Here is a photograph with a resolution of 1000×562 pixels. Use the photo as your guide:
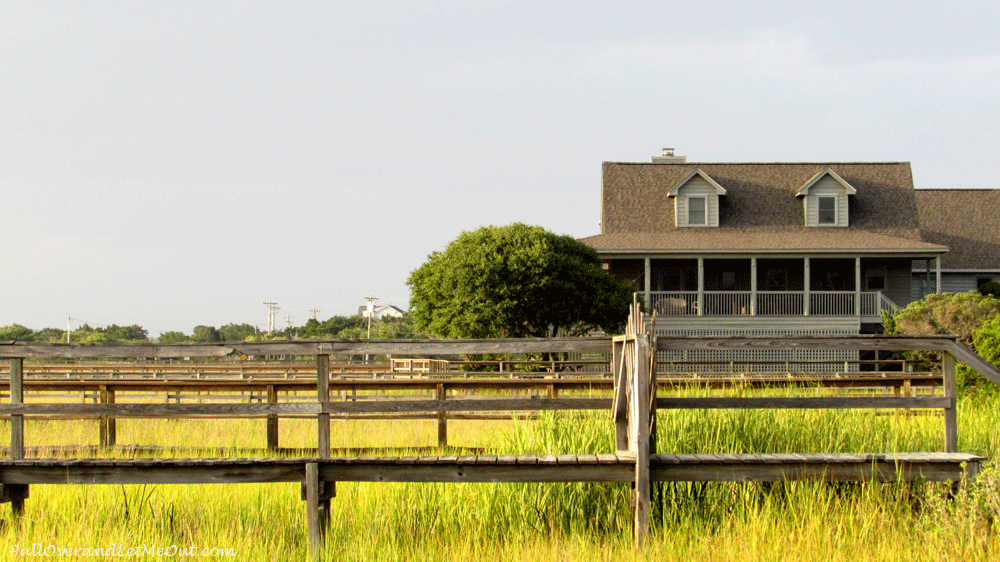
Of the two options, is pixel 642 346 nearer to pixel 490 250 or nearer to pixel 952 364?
pixel 952 364

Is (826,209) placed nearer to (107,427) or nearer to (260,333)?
(107,427)

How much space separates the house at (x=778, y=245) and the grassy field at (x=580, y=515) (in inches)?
828

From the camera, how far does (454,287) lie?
2659cm

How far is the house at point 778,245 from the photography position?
29.4 meters

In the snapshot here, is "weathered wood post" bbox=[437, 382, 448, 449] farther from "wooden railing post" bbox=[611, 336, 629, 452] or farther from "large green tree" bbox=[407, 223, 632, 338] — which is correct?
"large green tree" bbox=[407, 223, 632, 338]

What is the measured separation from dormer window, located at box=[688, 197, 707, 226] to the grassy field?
23746 mm

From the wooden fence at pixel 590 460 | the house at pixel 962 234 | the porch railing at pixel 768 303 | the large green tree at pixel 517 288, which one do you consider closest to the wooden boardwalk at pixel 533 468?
the wooden fence at pixel 590 460

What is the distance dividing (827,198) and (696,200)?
16.0 feet

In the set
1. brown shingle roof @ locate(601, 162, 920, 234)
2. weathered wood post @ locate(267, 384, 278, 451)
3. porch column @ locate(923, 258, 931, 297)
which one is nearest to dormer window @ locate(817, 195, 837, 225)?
brown shingle roof @ locate(601, 162, 920, 234)

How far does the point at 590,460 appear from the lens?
239 inches

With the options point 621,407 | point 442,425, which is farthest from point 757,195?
point 621,407

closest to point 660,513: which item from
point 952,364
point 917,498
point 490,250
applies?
point 917,498

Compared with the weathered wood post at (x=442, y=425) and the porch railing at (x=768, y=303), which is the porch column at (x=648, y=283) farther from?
the weathered wood post at (x=442, y=425)

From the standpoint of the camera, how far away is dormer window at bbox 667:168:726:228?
3142cm
